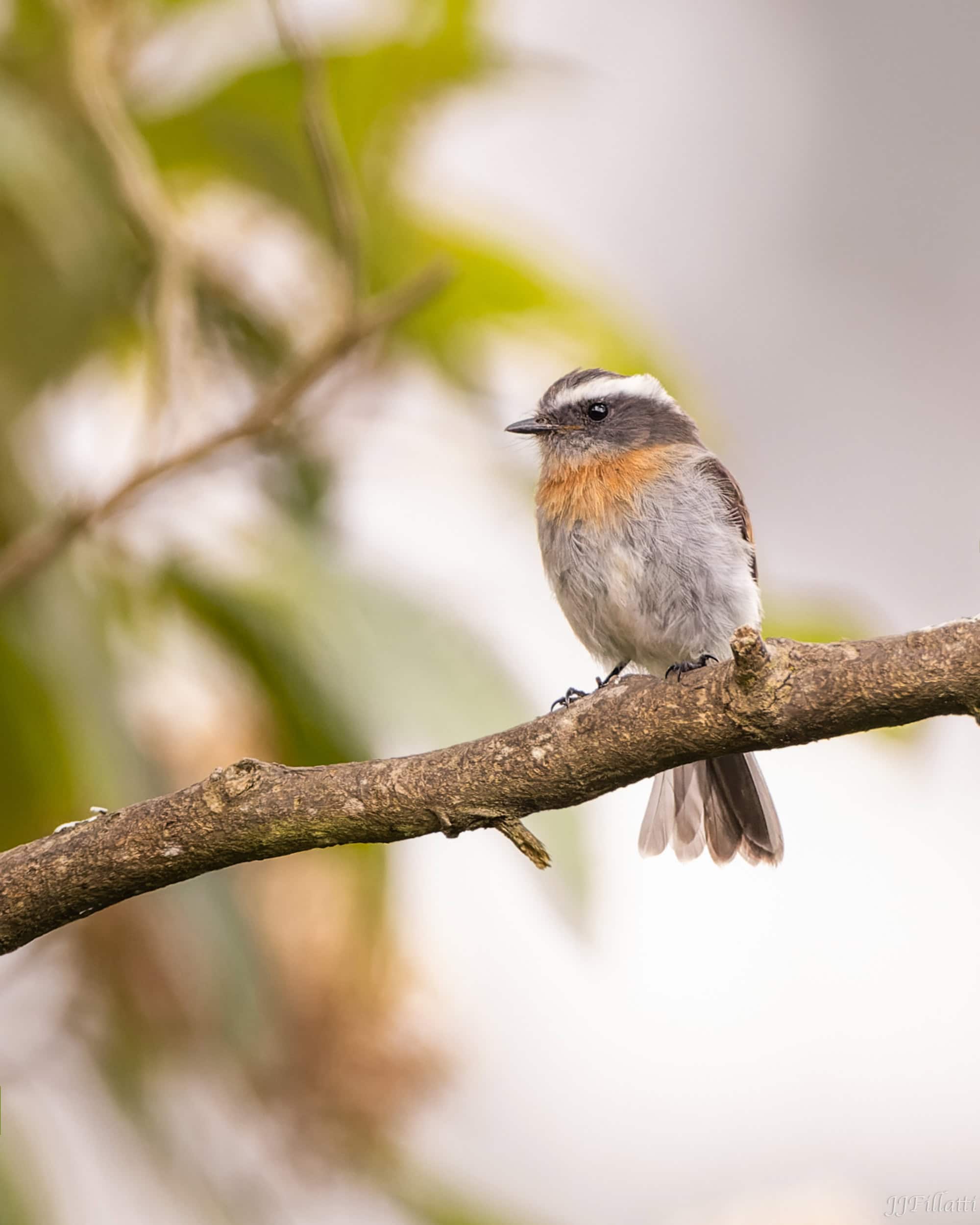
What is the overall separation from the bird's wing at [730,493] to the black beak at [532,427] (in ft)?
1.04

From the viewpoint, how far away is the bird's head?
2369mm

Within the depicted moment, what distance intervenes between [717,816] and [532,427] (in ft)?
2.42

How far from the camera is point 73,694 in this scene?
234 centimetres

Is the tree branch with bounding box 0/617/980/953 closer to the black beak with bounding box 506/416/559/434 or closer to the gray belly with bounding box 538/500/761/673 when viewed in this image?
the gray belly with bounding box 538/500/761/673

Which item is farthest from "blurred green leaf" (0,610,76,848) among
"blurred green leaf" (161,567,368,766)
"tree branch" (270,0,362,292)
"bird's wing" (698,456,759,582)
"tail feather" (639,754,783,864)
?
"bird's wing" (698,456,759,582)

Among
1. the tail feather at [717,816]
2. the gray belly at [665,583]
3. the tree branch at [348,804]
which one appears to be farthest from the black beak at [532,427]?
the tree branch at [348,804]

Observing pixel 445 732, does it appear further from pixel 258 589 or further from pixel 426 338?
pixel 426 338

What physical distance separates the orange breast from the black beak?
4.1 inches

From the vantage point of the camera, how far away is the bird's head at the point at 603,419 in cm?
237

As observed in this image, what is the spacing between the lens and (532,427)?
2.45m

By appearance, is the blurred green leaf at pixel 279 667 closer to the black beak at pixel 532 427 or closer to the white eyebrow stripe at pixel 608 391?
the black beak at pixel 532 427

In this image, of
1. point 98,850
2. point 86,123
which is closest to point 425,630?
point 86,123

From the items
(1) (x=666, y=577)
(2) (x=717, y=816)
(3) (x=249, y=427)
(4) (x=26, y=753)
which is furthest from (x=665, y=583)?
(4) (x=26, y=753)

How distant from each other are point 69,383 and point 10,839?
96cm
